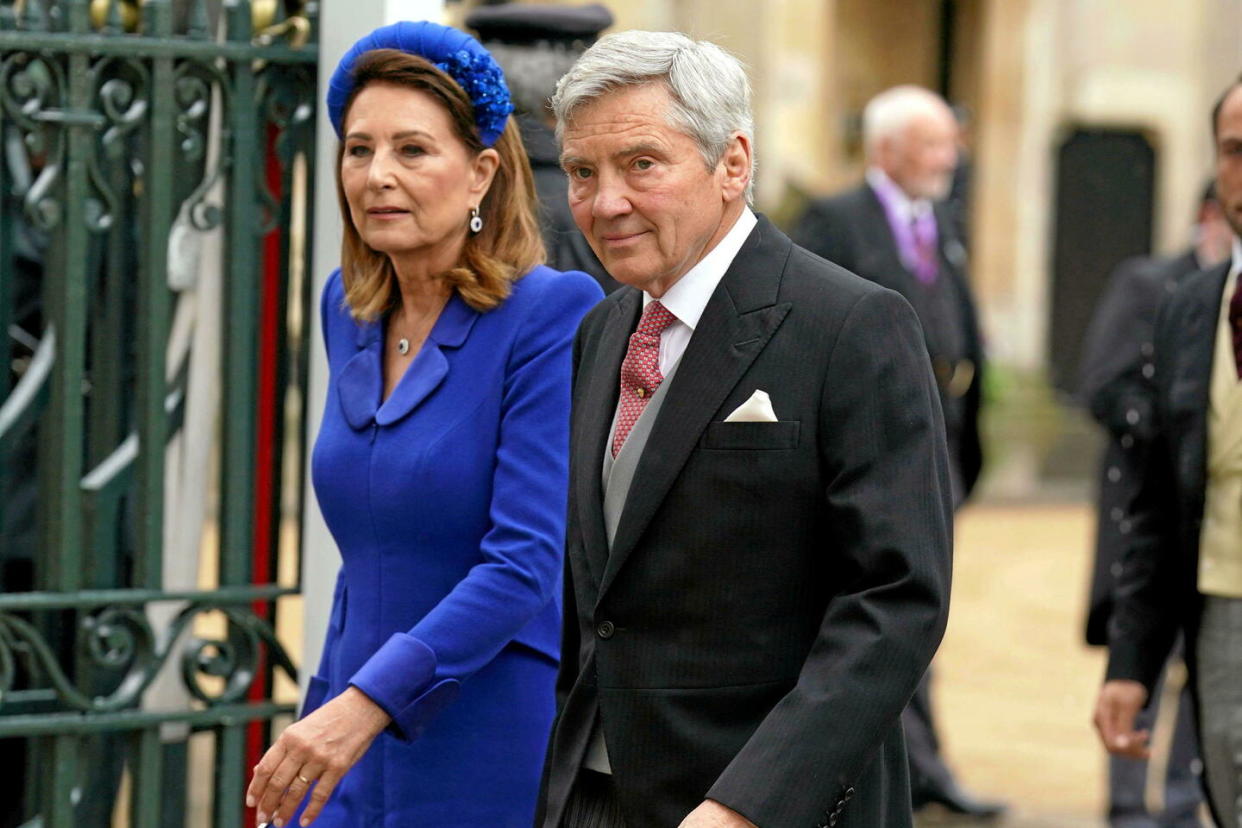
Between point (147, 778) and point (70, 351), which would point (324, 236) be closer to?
point (70, 351)


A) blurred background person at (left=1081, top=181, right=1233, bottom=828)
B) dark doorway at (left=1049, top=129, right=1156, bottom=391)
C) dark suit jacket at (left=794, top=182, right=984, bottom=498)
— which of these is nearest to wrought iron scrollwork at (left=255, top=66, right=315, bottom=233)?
blurred background person at (left=1081, top=181, right=1233, bottom=828)

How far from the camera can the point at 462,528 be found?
3.64 meters

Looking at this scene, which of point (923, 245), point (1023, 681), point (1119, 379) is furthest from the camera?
point (1023, 681)

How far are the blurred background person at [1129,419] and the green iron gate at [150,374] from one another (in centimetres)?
269

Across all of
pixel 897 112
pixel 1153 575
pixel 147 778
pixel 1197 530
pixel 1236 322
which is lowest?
pixel 147 778

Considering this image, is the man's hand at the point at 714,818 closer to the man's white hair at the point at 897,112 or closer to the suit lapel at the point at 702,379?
the suit lapel at the point at 702,379

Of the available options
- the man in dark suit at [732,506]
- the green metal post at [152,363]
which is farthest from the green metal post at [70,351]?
the man in dark suit at [732,506]

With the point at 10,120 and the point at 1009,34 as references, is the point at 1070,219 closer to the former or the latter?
the point at 1009,34

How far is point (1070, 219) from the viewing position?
Answer: 21.5 meters

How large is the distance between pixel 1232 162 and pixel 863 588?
172 cm

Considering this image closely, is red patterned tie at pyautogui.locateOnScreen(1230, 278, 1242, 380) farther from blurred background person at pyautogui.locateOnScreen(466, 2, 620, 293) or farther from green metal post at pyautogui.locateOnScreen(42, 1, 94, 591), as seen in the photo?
green metal post at pyautogui.locateOnScreen(42, 1, 94, 591)

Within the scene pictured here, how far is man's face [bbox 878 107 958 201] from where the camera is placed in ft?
26.7

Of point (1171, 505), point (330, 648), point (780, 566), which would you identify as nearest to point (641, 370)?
point (780, 566)

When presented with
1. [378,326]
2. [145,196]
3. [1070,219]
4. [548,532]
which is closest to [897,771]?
[548,532]
